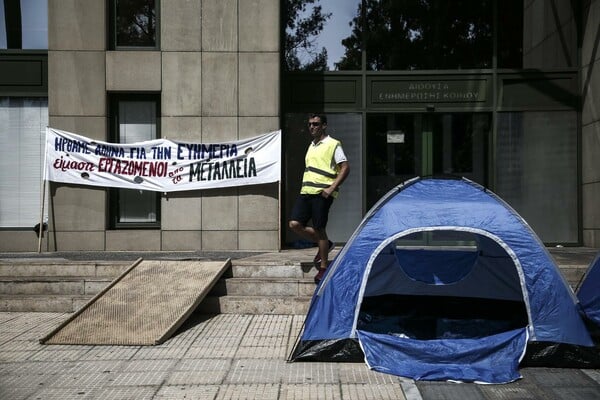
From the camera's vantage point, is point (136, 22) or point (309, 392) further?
point (136, 22)

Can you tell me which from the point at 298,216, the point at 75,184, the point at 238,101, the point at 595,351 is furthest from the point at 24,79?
the point at 595,351

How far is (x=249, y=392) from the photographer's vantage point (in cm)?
515

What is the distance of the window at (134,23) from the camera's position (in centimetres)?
1119

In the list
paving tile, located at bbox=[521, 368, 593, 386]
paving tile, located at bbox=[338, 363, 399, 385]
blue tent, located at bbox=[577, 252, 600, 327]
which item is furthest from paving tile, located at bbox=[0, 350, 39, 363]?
blue tent, located at bbox=[577, 252, 600, 327]

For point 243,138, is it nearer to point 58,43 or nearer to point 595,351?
point 58,43

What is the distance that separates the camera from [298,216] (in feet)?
26.0

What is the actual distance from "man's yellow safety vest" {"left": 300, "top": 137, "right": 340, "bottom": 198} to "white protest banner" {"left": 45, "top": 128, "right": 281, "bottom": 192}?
2.95 m

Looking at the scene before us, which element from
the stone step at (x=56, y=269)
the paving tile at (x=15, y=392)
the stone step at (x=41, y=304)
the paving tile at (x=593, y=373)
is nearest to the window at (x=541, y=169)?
the paving tile at (x=593, y=373)

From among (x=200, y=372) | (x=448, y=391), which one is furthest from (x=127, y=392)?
(x=448, y=391)

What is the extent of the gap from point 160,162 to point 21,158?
8.69 feet

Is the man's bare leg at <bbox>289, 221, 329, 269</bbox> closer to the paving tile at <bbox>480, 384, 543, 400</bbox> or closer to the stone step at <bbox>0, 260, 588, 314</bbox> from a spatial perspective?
the stone step at <bbox>0, 260, 588, 314</bbox>

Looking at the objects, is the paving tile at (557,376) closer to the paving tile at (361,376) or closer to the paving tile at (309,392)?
the paving tile at (361,376)

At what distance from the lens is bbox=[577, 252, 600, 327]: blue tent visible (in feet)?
20.7

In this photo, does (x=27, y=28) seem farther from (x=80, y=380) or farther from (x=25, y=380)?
(x=80, y=380)
